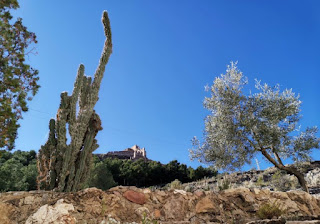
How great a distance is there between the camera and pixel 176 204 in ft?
23.9

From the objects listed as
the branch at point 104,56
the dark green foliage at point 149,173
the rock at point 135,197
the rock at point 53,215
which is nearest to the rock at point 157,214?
the rock at point 135,197

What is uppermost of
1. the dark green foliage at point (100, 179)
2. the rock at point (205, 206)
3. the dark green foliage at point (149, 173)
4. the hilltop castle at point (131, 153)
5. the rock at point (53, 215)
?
the hilltop castle at point (131, 153)

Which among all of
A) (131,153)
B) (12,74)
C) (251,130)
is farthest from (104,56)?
(131,153)

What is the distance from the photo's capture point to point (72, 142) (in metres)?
8.62

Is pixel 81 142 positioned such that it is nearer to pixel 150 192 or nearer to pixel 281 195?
pixel 150 192

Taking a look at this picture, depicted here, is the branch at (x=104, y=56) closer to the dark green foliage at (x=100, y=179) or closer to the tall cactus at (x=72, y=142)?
the tall cactus at (x=72, y=142)

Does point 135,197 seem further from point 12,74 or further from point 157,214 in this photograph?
point 12,74

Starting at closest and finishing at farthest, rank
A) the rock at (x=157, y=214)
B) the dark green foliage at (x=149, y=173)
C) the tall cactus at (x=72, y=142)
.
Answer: the rock at (x=157, y=214)
the tall cactus at (x=72, y=142)
the dark green foliage at (x=149, y=173)

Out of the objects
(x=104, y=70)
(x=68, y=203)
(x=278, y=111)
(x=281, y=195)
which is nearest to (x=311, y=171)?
(x=278, y=111)

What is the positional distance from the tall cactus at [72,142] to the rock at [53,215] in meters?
1.95

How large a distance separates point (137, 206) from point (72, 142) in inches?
128

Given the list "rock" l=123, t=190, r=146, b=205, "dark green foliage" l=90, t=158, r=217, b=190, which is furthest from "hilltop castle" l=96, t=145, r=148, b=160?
"rock" l=123, t=190, r=146, b=205

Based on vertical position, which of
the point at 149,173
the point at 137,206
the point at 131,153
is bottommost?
the point at 137,206

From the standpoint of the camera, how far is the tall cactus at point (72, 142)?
Answer: 8.23 m
